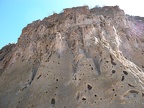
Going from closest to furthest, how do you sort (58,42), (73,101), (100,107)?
(100,107) → (73,101) → (58,42)

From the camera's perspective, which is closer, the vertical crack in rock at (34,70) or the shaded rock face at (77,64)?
the shaded rock face at (77,64)

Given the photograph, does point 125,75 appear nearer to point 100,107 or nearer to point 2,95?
point 100,107

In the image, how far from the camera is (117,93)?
21.9 metres

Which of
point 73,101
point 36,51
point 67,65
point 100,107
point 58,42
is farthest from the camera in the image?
point 36,51

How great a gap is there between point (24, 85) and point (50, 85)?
150 inches

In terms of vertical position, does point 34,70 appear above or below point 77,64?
above

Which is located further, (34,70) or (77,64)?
(34,70)

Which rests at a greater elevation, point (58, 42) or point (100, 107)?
point (58, 42)

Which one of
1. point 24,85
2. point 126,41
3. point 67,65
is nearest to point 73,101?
point 67,65

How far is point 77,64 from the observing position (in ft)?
88.7

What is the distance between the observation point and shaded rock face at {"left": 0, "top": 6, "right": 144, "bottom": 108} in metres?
22.8

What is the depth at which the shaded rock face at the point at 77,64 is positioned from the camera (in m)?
22.8

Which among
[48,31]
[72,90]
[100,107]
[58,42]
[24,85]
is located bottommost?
[100,107]

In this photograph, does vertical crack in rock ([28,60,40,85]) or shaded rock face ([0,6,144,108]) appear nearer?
shaded rock face ([0,6,144,108])
